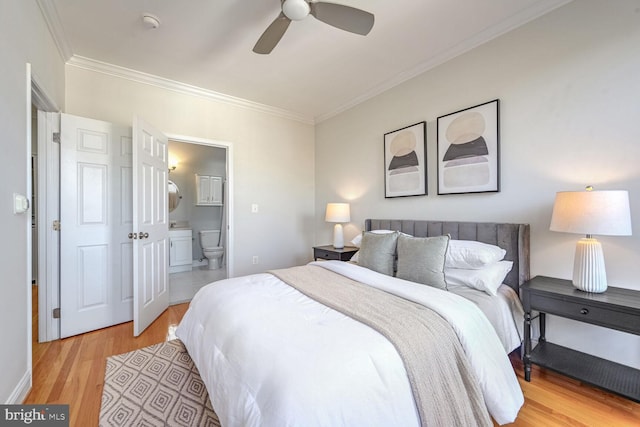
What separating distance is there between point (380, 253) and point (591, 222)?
1306 millimetres

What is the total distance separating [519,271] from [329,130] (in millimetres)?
3078

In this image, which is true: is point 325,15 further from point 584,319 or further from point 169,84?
point 584,319

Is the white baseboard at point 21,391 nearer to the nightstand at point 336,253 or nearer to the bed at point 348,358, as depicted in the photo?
the bed at point 348,358

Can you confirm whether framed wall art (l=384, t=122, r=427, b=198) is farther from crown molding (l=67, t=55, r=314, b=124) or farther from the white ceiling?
crown molding (l=67, t=55, r=314, b=124)

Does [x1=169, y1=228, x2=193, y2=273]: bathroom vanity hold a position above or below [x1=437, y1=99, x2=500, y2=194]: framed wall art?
below

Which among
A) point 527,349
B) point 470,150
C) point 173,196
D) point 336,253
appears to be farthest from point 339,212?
point 173,196

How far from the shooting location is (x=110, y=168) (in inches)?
107

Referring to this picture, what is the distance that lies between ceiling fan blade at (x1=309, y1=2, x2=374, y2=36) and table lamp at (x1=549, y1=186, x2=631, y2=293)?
1701 mm

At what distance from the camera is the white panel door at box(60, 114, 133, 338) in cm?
250

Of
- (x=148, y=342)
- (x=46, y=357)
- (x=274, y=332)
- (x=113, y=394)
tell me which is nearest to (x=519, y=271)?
(x=274, y=332)

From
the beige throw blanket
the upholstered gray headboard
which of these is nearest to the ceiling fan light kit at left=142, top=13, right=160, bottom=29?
the beige throw blanket

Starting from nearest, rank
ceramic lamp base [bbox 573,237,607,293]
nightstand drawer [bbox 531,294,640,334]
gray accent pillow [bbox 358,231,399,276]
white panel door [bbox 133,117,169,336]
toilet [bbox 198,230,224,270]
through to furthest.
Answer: nightstand drawer [bbox 531,294,640,334]
ceramic lamp base [bbox 573,237,607,293]
gray accent pillow [bbox 358,231,399,276]
white panel door [bbox 133,117,169,336]
toilet [bbox 198,230,224,270]

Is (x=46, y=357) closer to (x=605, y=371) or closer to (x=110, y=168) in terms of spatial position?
(x=110, y=168)

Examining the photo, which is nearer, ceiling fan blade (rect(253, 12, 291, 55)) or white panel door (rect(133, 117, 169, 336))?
ceiling fan blade (rect(253, 12, 291, 55))
